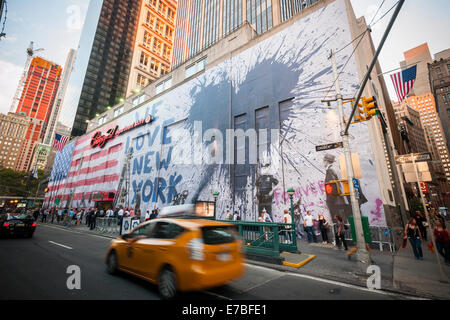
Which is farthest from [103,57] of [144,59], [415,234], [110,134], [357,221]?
[415,234]

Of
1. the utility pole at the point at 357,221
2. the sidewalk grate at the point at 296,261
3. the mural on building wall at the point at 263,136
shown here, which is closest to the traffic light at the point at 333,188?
the utility pole at the point at 357,221

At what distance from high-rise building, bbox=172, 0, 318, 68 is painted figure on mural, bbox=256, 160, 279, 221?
26432 millimetres

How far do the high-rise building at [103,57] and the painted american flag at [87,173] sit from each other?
1043 inches

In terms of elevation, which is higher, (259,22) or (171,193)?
(259,22)

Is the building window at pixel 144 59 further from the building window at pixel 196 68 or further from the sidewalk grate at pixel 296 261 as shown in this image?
the sidewalk grate at pixel 296 261

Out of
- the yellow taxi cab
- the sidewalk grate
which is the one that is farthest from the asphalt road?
the sidewalk grate

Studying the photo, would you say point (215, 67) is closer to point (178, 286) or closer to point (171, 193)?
point (171, 193)

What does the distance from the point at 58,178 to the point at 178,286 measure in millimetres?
59390

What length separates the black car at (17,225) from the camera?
11289 mm

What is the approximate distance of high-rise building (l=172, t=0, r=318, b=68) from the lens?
38719 mm

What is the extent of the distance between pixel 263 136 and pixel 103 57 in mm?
85953

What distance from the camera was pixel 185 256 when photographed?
390cm

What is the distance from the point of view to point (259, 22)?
39.3 m
